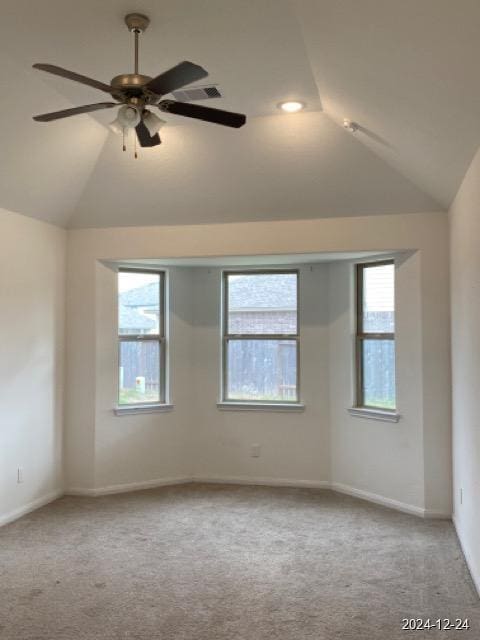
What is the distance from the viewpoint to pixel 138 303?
5863mm

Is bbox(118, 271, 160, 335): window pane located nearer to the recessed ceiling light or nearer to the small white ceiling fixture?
the recessed ceiling light

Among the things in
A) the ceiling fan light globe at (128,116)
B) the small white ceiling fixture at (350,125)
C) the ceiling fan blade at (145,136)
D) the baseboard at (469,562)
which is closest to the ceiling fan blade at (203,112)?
the ceiling fan light globe at (128,116)

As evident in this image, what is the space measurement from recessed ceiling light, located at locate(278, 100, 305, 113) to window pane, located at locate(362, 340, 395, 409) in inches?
88.1

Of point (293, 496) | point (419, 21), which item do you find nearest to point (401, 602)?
point (293, 496)

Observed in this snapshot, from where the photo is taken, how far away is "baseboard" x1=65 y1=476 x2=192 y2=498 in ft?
17.6

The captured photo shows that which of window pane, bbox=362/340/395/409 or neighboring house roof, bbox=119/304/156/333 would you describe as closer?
window pane, bbox=362/340/395/409

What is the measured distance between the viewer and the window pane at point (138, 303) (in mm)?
5766

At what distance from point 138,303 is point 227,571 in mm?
2949

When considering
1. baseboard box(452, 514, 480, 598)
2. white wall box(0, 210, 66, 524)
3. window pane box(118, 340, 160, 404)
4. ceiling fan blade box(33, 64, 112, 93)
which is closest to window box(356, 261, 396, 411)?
baseboard box(452, 514, 480, 598)

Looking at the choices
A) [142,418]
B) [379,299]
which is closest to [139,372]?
[142,418]

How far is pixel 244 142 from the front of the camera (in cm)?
438

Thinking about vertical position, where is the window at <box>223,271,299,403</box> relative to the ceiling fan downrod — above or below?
below

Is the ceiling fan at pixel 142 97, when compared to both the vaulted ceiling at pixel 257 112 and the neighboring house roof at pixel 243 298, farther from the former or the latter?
the neighboring house roof at pixel 243 298

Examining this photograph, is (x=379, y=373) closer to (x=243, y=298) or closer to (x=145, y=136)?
(x=243, y=298)
